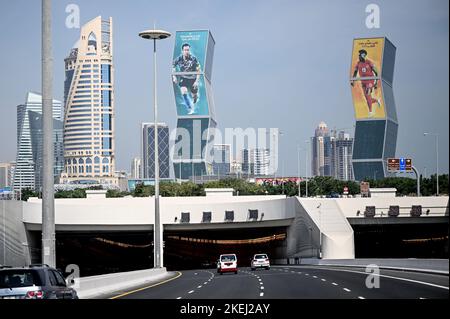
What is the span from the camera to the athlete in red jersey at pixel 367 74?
1416 centimetres

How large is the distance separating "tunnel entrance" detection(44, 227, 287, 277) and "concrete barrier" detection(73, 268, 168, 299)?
67.5 metres

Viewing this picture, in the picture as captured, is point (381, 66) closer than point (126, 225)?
Yes

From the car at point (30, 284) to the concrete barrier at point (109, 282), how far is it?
12175 millimetres

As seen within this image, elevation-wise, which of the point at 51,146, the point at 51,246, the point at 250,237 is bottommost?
the point at 250,237

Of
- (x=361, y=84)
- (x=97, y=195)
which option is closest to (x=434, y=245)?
(x=97, y=195)

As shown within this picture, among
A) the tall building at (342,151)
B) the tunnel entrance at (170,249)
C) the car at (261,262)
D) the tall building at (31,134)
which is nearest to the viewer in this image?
the tall building at (342,151)

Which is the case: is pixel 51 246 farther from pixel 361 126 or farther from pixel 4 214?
pixel 4 214

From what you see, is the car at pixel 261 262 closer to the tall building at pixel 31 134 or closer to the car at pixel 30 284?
the tall building at pixel 31 134

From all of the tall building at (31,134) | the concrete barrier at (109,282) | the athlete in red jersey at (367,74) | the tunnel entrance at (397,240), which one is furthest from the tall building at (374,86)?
the tunnel entrance at (397,240)

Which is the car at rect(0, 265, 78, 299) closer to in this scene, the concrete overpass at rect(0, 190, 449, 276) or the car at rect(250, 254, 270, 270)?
the car at rect(250, 254, 270, 270)
